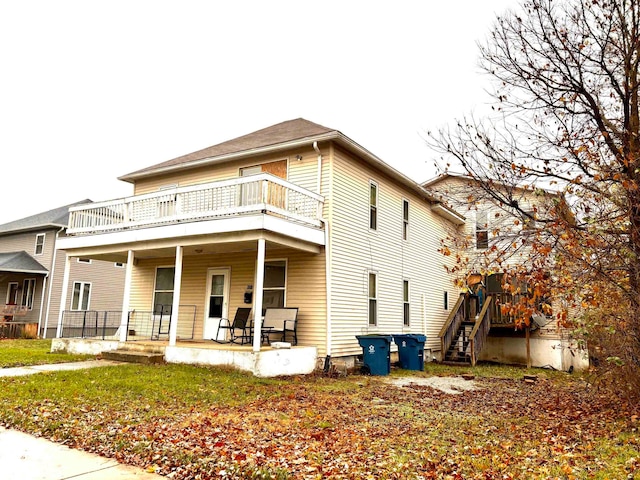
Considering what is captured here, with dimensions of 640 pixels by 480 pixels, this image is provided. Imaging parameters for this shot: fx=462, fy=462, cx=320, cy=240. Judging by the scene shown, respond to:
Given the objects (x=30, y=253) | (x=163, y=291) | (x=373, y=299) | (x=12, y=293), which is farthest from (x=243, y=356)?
(x=12, y=293)

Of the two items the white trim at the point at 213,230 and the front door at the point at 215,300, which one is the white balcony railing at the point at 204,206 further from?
the front door at the point at 215,300

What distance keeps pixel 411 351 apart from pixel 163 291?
8.06 m

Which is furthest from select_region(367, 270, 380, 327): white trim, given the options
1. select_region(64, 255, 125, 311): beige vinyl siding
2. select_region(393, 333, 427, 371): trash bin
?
select_region(64, 255, 125, 311): beige vinyl siding

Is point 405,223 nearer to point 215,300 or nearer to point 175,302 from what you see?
point 215,300

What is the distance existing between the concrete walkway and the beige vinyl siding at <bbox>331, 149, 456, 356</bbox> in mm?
7664

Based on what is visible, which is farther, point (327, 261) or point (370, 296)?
point (370, 296)

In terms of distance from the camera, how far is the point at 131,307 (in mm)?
15633

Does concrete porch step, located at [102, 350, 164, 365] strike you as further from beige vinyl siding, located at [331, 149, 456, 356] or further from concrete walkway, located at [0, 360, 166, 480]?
concrete walkway, located at [0, 360, 166, 480]

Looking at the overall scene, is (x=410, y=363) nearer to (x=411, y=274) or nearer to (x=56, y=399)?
(x=411, y=274)

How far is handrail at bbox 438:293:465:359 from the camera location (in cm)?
1695

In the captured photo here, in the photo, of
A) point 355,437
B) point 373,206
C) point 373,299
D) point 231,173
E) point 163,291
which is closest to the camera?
point 355,437

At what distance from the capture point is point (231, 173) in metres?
14.3

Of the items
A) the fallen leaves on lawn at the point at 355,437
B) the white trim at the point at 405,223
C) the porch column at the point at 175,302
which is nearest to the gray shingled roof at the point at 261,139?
the porch column at the point at 175,302

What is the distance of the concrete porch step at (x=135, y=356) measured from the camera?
36.3 ft
